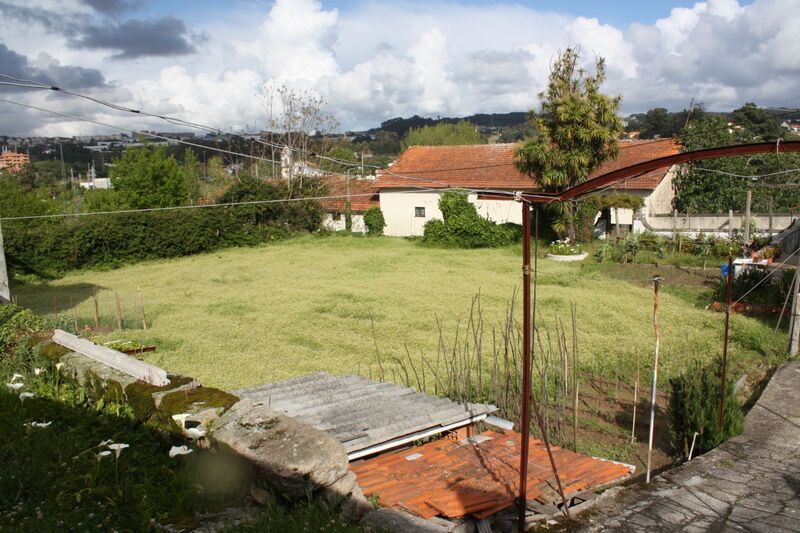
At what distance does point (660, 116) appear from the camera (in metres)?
47.7

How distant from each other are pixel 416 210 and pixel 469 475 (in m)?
22.0

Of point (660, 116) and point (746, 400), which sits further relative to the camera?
point (660, 116)

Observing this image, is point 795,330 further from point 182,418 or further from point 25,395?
point 25,395

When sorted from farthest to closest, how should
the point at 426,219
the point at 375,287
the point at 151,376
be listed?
1. the point at 426,219
2. the point at 375,287
3. the point at 151,376

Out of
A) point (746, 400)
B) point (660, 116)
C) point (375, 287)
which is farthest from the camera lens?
point (660, 116)

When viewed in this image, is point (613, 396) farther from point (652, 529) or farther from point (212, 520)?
point (212, 520)

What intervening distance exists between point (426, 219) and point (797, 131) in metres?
23.9

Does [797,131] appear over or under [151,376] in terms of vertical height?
over

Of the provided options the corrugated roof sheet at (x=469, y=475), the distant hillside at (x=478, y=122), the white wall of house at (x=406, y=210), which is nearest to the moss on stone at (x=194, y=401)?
the corrugated roof sheet at (x=469, y=475)

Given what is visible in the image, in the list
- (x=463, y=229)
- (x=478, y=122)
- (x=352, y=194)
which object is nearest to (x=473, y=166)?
(x=352, y=194)

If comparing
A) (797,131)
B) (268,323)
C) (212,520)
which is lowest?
(268,323)

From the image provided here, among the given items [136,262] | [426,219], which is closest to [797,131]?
[426,219]

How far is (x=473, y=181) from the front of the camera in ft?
83.4

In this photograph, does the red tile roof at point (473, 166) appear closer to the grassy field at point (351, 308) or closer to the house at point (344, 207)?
the house at point (344, 207)
